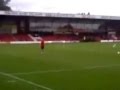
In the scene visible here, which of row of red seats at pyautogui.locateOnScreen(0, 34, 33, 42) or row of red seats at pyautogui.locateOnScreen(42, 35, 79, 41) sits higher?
row of red seats at pyautogui.locateOnScreen(0, 34, 33, 42)

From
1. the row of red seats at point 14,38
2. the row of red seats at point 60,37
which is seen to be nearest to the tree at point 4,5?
the row of red seats at point 60,37

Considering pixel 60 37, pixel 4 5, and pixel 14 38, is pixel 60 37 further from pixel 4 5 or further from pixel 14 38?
pixel 4 5

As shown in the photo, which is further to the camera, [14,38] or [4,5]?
[4,5]

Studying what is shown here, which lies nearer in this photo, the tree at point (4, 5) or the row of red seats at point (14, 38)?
the row of red seats at point (14, 38)

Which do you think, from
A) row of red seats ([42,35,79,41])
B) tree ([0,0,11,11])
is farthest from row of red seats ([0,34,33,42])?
tree ([0,0,11,11])

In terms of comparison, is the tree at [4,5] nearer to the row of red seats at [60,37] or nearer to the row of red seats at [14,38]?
the row of red seats at [60,37]

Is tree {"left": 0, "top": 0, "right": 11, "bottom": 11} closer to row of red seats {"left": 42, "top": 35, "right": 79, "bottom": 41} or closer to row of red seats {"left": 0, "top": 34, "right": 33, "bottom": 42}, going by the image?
row of red seats {"left": 42, "top": 35, "right": 79, "bottom": 41}

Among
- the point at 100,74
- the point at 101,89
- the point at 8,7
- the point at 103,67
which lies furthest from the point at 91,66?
the point at 8,7

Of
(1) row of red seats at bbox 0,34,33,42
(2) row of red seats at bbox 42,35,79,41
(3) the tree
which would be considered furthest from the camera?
(3) the tree

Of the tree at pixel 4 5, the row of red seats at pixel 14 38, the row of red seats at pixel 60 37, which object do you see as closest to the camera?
the row of red seats at pixel 14 38

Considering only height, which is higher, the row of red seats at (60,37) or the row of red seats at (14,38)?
the row of red seats at (14,38)

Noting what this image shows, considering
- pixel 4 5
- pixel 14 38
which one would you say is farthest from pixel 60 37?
pixel 4 5

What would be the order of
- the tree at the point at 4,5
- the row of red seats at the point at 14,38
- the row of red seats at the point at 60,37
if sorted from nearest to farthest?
the row of red seats at the point at 14,38 → the row of red seats at the point at 60,37 → the tree at the point at 4,5

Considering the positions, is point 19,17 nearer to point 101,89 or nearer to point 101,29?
point 101,29
